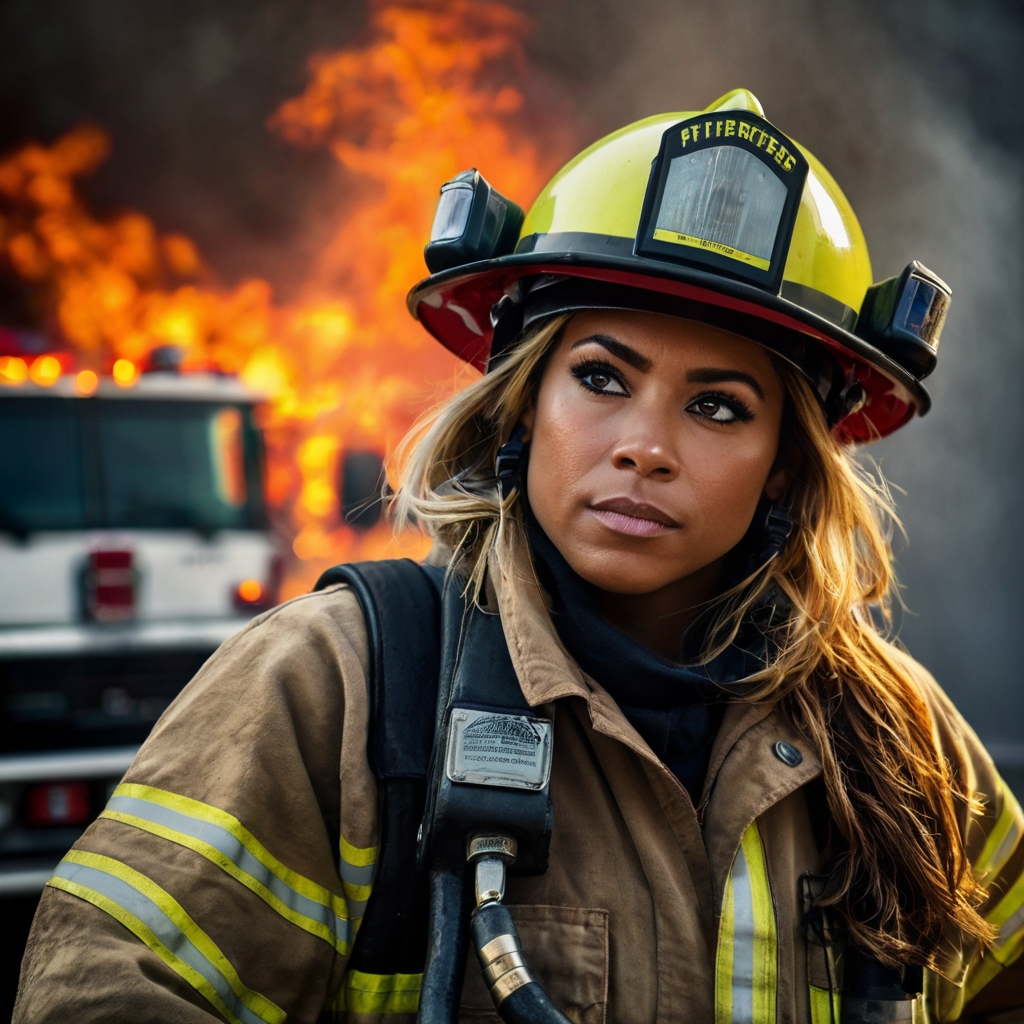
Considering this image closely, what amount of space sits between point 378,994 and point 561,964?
10.4 inches

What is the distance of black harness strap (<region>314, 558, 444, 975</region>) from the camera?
1392 millimetres

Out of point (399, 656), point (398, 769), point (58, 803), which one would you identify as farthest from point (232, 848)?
point (58, 803)

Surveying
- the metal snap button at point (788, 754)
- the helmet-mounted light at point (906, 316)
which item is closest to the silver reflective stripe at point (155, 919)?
the metal snap button at point (788, 754)

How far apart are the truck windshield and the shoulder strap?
3137mm

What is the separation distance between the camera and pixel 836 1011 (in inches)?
60.9

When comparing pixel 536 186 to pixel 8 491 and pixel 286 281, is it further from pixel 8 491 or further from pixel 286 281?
pixel 8 491

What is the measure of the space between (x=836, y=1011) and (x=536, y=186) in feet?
36.0

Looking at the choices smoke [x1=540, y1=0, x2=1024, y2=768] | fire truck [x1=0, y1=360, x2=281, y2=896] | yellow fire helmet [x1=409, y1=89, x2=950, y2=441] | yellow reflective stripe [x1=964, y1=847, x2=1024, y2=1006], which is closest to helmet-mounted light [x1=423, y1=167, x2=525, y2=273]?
yellow fire helmet [x1=409, y1=89, x2=950, y2=441]

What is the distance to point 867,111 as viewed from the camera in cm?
990

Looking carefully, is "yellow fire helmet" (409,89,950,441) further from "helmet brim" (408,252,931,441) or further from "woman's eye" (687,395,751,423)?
"woman's eye" (687,395,751,423)

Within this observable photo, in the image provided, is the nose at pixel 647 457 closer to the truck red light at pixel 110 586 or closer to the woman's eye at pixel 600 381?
the woman's eye at pixel 600 381

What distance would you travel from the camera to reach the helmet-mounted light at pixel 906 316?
6.23 feet

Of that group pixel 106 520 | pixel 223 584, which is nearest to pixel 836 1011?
pixel 223 584

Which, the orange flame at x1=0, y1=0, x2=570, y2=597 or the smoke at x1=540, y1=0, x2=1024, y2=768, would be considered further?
the orange flame at x1=0, y1=0, x2=570, y2=597
